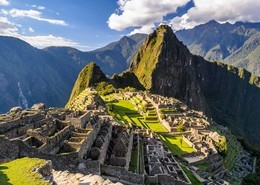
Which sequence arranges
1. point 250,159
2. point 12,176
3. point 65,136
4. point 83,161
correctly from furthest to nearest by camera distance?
1. point 250,159
2. point 65,136
3. point 83,161
4. point 12,176

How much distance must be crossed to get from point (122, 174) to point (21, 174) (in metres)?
9.77

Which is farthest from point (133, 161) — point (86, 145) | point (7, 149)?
point (7, 149)

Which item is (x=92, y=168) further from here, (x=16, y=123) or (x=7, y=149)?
(x=16, y=123)

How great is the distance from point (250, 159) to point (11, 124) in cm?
4925

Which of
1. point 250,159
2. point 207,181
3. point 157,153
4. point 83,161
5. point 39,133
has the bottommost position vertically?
point 250,159

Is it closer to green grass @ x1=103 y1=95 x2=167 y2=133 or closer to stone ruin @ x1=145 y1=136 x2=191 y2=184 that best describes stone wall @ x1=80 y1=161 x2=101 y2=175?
stone ruin @ x1=145 y1=136 x2=191 y2=184

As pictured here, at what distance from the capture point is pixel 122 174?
22.5 meters

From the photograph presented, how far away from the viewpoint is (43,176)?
1400 cm

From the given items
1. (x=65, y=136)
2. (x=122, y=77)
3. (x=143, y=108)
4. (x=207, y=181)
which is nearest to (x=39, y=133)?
(x=65, y=136)

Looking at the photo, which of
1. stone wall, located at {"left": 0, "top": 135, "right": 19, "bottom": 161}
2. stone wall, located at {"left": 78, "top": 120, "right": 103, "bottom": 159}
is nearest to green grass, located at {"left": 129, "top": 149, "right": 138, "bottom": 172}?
stone wall, located at {"left": 78, "top": 120, "right": 103, "bottom": 159}

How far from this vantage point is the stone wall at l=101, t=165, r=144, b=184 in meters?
22.2

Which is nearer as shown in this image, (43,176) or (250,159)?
(43,176)

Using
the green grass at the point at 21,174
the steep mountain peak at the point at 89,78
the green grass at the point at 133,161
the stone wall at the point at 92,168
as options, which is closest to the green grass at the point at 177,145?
the green grass at the point at 133,161

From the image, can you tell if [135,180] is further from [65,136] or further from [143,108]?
[143,108]
